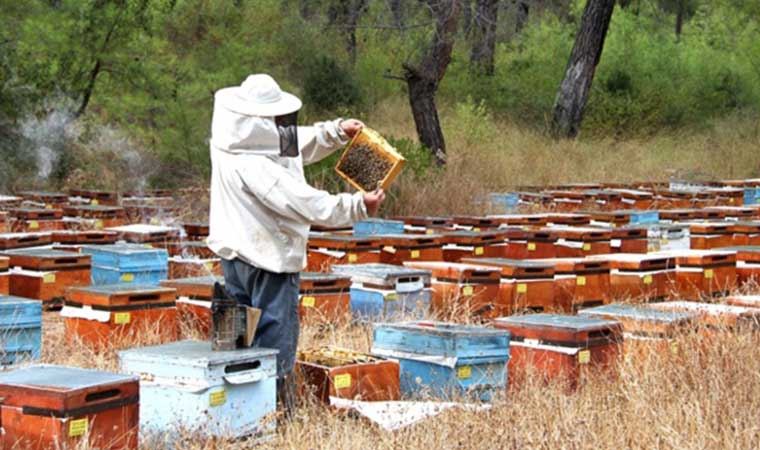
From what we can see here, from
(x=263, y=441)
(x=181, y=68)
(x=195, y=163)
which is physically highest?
(x=181, y=68)

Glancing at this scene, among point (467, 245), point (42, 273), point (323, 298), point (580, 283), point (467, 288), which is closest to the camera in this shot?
point (323, 298)

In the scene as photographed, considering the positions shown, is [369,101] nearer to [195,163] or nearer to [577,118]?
[577,118]

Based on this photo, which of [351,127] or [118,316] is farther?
[118,316]

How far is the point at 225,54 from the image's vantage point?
20047 millimetres

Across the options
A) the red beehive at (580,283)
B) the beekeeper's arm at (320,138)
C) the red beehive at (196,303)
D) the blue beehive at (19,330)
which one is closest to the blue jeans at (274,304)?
the beekeeper's arm at (320,138)

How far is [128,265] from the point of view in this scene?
9.27m

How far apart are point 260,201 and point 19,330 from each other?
2.17 m

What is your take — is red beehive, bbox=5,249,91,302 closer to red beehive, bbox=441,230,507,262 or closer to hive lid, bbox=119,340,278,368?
red beehive, bbox=441,230,507,262

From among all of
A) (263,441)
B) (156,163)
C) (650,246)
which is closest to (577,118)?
(156,163)

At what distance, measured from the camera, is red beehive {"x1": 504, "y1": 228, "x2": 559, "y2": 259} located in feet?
37.9

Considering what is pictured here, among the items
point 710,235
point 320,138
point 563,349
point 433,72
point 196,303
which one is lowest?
point 563,349

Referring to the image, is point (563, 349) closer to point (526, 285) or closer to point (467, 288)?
point (467, 288)

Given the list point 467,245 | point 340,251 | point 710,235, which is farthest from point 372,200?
point 710,235

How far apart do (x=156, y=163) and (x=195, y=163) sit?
0.76 meters
